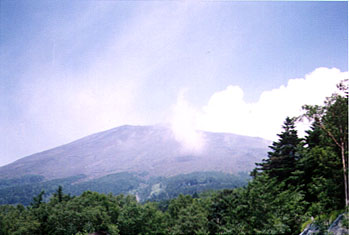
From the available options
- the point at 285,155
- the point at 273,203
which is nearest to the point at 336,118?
the point at 273,203

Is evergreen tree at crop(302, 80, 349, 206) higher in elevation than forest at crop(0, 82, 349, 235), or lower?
higher

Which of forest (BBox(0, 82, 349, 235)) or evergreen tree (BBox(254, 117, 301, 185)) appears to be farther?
evergreen tree (BBox(254, 117, 301, 185))

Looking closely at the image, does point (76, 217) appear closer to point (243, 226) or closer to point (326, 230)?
point (243, 226)

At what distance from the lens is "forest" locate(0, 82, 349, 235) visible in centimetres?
1227

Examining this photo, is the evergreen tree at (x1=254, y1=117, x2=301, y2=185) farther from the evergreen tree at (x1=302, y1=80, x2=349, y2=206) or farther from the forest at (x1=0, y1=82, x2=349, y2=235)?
the evergreen tree at (x1=302, y1=80, x2=349, y2=206)

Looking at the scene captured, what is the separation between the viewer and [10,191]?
18325 centimetres

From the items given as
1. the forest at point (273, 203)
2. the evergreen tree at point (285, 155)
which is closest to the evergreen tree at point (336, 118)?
the forest at point (273, 203)

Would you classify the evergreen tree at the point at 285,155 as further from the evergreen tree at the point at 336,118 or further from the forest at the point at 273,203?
the evergreen tree at the point at 336,118

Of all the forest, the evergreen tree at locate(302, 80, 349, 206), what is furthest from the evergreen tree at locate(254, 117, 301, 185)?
the evergreen tree at locate(302, 80, 349, 206)

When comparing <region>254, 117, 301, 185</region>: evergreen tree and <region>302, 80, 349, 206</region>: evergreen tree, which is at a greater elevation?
<region>302, 80, 349, 206</region>: evergreen tree

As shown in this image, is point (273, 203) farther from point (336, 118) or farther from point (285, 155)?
point (285, 155)

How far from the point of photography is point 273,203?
45.3ft

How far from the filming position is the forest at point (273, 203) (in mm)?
12266

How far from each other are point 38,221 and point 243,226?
116 feet
